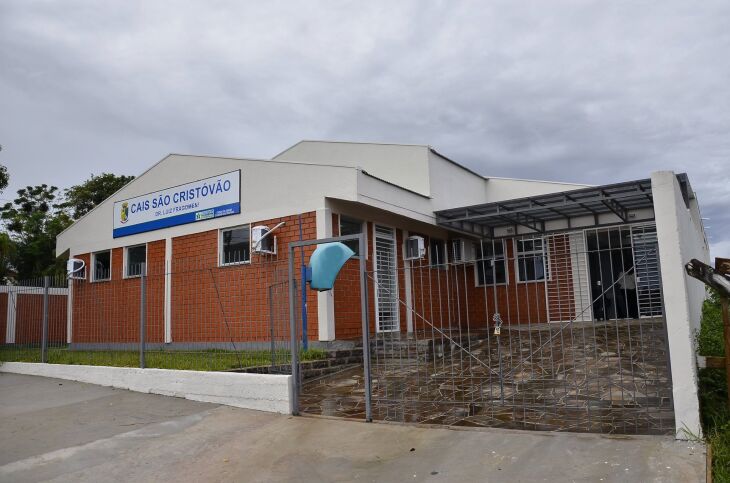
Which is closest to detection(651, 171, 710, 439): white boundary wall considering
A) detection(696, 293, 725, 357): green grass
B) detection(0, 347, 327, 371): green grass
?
detection(696, 293, 725, 357): green grass

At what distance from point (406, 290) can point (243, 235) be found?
4003 millimetres

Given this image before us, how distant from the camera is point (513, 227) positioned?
16.9m

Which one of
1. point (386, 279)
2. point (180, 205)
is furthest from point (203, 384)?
point (180, 205)

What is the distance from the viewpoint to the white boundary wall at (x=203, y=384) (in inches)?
284

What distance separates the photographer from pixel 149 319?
11.6 metres

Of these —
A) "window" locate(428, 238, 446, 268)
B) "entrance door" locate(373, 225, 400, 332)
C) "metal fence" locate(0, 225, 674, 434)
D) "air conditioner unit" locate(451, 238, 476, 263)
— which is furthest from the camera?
"air conditioner unit" locate(451, 238, 476, 263)

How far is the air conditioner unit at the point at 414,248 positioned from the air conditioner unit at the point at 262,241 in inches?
133

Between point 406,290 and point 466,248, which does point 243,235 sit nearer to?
Result: point 406,290

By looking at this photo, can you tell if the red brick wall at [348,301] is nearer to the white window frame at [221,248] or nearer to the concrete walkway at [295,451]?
the white window frame at [221,248]

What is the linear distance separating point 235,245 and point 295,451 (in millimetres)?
7976

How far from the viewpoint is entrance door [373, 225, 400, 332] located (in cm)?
1288

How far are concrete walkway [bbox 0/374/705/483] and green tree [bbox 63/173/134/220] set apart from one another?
23195 millimetres

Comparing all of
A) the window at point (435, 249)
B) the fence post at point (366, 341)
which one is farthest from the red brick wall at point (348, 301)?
the fence post at point (366, 341)

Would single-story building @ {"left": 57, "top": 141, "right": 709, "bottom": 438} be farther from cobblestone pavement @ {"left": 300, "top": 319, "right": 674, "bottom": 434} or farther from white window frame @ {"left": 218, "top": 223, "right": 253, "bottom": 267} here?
cobblestone pavement @ {"left": 300, "top": 319, "right": 674, "bottom": 434}
